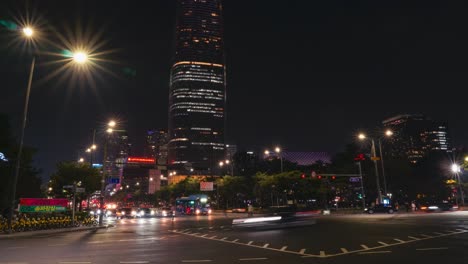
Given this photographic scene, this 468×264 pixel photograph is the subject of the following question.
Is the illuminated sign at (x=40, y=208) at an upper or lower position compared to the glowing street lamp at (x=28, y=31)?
lower

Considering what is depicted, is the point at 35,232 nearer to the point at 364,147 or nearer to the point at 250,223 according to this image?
the point at 250,223

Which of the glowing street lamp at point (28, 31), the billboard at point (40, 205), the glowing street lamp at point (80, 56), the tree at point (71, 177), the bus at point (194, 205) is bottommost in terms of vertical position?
the bus at point (194, 205)

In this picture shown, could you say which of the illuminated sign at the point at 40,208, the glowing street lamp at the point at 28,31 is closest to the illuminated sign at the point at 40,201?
the illuminated sign at the point at 40,208

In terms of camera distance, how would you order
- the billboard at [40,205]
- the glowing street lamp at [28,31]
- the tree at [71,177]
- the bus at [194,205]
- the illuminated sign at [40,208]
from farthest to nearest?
the bus at [194,205] < the tree at [71,177] < the billboard at [40,205] < the illuminated sign at [40,208] < the glowing street lamp at [28,31]

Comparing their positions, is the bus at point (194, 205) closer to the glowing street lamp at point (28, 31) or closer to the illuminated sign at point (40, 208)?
the illuminated sign at point (40, 208)

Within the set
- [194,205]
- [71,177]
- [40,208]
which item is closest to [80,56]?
[40,208]

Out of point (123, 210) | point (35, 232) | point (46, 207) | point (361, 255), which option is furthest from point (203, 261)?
point (123, 210)

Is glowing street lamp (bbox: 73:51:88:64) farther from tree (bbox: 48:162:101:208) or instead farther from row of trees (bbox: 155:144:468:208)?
row of trees (bbox: 155:144:468:208)

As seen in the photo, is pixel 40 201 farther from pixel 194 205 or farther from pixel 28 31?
pixel 194 205

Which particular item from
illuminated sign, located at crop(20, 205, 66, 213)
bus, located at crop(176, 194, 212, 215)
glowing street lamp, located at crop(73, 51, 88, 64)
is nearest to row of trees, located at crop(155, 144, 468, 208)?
bus, located at crop(176, 194, 212, 215)

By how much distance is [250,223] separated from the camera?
26469mm

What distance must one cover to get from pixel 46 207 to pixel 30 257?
68.1 ft

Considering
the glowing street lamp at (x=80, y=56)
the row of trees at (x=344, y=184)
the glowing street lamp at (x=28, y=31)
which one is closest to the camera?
the glowing street lamp at (x=80, y=56)

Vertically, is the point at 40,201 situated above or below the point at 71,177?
below
